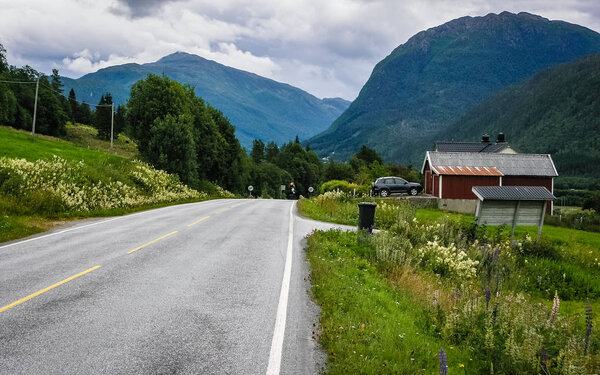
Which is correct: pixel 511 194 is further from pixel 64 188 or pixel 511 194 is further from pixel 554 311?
pixel 64 188

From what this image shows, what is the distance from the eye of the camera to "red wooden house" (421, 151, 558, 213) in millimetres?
39156

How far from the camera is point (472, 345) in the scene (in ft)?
17.9

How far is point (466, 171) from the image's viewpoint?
39.6 meters

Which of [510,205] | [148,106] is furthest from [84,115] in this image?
[510,205]

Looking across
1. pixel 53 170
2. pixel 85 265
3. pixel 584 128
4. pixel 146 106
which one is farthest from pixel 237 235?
pixel 584 128

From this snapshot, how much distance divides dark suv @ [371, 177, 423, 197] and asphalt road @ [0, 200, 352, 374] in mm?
27697

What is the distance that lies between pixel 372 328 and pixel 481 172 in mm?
38842

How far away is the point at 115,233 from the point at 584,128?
668 feet

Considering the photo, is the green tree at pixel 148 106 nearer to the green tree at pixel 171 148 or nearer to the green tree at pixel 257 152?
the green tree at pixel 171 148

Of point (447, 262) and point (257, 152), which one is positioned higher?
point (257, 152)

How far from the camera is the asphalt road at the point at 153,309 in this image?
4477mm

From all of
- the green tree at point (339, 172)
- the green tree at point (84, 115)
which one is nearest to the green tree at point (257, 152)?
the green tree at point (339, 172)

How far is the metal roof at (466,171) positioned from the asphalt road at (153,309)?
3171cm

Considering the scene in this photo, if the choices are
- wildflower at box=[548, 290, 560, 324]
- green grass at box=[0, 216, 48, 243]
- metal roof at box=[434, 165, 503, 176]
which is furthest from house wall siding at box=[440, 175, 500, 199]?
wildflower at box=[548, 290, 560, 324]
